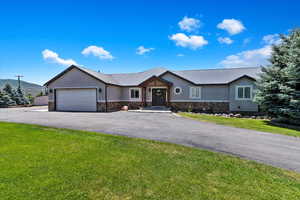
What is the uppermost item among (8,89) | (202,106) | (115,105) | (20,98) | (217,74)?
(217,74)

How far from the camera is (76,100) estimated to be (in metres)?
19.5

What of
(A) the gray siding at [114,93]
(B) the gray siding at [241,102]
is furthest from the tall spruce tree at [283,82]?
(A) the gray siding at [114,93]

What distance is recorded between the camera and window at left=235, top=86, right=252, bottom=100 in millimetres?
17234

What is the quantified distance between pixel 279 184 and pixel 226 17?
13.0 metres

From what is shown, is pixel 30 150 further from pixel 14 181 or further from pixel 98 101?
pixel 98 101

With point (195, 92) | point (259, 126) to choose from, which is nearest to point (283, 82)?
Result: point (259, 126)

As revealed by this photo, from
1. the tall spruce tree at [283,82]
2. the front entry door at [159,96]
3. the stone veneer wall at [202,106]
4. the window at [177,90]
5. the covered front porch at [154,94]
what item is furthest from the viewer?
the front entry door at [159,96]

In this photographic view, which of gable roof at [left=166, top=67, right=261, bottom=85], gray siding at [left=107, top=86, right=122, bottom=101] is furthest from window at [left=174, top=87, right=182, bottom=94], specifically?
gray siding at [left=107, top=86, right=122, bottom=101]

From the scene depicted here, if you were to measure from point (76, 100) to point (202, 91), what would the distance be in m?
14.8

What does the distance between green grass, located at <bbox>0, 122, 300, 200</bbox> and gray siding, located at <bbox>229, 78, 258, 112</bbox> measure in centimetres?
1441

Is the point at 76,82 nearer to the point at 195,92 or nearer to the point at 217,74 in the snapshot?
the point at 195,92

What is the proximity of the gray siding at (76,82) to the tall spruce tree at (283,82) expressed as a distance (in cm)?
1551

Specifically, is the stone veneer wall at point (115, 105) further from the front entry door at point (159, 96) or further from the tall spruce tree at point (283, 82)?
the tall spruce tree at point (283, 82)

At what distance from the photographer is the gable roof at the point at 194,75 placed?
62.3 feet
